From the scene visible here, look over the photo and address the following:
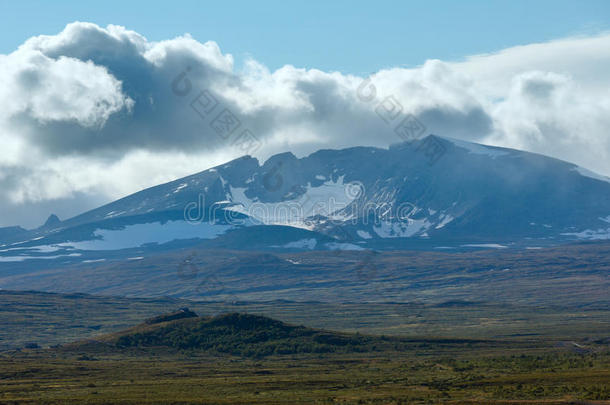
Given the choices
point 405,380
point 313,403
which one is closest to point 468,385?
point 405,380

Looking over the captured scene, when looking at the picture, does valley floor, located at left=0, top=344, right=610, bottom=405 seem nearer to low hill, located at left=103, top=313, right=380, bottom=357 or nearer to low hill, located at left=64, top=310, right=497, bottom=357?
low hill, located at left=64, top=310, right=497, bottom=357

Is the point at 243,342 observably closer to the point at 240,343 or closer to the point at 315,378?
the point at 240,343

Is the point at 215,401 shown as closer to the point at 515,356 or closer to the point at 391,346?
the point at 515,356

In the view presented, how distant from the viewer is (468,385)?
12362cm

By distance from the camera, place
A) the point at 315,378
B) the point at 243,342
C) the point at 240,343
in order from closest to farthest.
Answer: the point at 315,378, the point at 240,343, the point at 243,342

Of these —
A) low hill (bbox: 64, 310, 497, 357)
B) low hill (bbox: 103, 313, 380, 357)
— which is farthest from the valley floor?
low hill (bbox: 103, 313, 380, 357)

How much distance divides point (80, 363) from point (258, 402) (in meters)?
66.5

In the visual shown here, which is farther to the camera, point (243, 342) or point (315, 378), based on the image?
point (243, 342)

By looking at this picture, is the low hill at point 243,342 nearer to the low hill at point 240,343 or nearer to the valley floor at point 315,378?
the low hill at point 240,343

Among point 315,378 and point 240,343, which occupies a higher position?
point 315,378

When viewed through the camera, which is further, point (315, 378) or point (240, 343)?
point (240, 343)

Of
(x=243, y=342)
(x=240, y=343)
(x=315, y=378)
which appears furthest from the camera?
(x=243, y=342)

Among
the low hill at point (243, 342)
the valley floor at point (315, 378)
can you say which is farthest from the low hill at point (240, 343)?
the valley floor at point (315, 378)

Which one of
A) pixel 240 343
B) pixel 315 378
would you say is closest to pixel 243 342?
pixel 240 343
